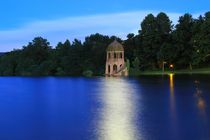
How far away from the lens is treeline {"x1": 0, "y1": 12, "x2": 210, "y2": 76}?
111000 millimetres

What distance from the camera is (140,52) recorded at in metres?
122

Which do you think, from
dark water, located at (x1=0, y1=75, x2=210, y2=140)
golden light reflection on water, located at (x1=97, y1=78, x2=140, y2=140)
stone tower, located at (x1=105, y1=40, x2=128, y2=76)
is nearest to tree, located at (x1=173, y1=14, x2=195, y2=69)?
stone tower, located at (x1=105, y1=40, x2=128, y2=76)

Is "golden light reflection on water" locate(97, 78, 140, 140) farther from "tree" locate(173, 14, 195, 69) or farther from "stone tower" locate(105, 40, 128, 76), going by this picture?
"stone tower" locate(105, 40, 128, 76)

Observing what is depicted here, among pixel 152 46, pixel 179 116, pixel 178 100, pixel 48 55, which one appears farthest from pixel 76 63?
pixel 179 116

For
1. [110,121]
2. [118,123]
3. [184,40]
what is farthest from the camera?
[184,40]

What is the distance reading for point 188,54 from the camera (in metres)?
111

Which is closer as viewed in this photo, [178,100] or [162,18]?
[178,100]

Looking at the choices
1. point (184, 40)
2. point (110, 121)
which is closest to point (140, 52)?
point (184, 40)

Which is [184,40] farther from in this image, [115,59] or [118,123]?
[118,123]

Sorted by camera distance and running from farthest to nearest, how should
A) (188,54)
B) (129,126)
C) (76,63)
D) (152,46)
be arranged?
(76,63)
(152,46)
(188,54)
(129,126)

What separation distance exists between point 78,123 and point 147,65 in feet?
312

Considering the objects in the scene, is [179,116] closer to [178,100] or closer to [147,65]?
[178,100]

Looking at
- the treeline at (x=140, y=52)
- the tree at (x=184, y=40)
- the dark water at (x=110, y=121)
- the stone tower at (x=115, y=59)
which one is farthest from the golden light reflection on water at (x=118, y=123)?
the stone tower at (x=115, y=59)

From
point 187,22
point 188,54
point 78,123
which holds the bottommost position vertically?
point 78,123
